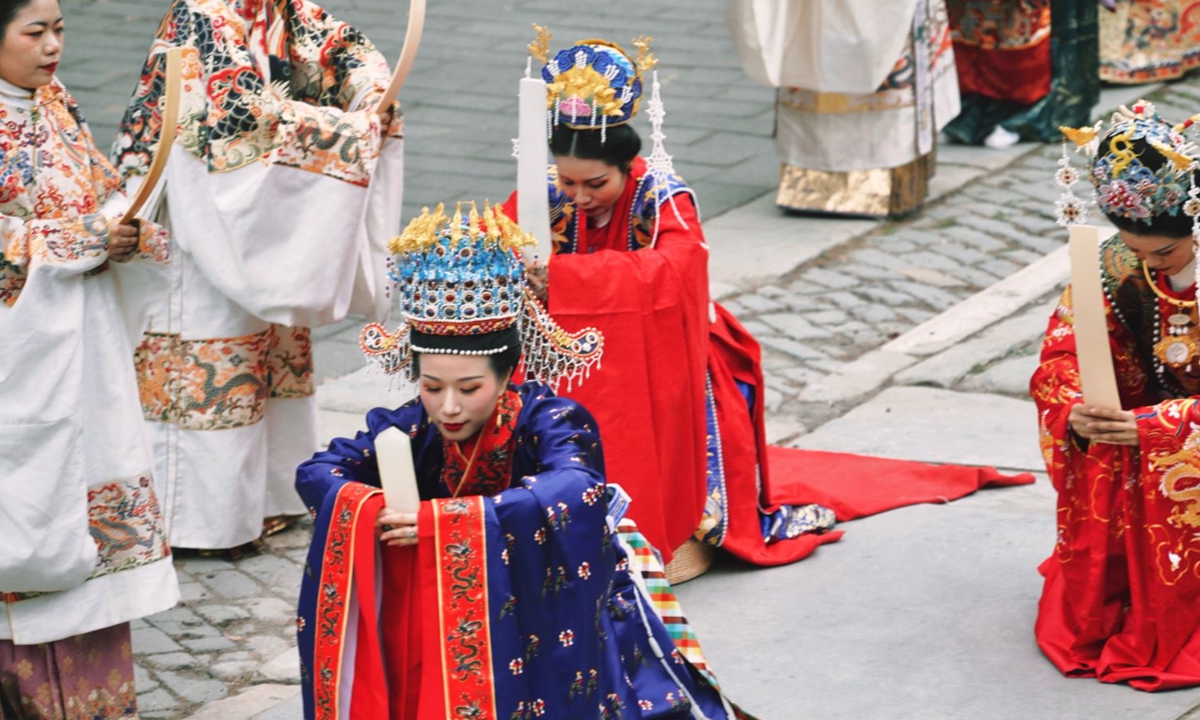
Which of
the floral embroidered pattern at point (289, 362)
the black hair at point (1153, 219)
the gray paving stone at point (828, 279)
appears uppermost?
the black hair at point (1153, 219)

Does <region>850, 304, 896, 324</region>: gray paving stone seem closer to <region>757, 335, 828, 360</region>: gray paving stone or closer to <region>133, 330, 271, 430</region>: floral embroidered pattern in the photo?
<region>757, 335, 828, 360</region>: gray paving stone

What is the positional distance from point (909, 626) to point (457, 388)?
1658mm

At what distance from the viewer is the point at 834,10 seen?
760 cm

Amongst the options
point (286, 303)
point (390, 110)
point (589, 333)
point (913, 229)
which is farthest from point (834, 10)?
point (589, 333)

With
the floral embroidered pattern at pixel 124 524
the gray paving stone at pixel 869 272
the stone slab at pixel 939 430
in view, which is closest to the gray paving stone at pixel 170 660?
the floral embroidered pattern at pixel 124 524

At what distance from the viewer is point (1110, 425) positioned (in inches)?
159

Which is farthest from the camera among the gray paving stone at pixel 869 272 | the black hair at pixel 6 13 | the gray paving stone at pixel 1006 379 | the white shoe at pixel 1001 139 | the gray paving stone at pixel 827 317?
the white shoe at pixel 1001 139

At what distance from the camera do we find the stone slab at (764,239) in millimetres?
7355

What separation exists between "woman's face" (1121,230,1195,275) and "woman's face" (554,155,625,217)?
1262mm

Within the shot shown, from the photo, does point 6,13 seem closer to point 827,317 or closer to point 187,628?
point 187,628

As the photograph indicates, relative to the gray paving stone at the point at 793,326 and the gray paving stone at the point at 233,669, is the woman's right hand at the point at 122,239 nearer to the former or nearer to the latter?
the gray paving stone at the point at 233,669

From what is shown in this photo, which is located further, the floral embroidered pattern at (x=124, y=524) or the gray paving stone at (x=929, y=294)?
the gray paving stone at (x=929, y=294)

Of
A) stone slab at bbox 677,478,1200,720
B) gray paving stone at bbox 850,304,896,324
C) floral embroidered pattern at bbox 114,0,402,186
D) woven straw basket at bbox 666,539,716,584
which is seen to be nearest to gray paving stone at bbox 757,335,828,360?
gray paving stone at bbox 850,304,896,324

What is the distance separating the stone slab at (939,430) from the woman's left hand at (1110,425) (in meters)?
1.48
